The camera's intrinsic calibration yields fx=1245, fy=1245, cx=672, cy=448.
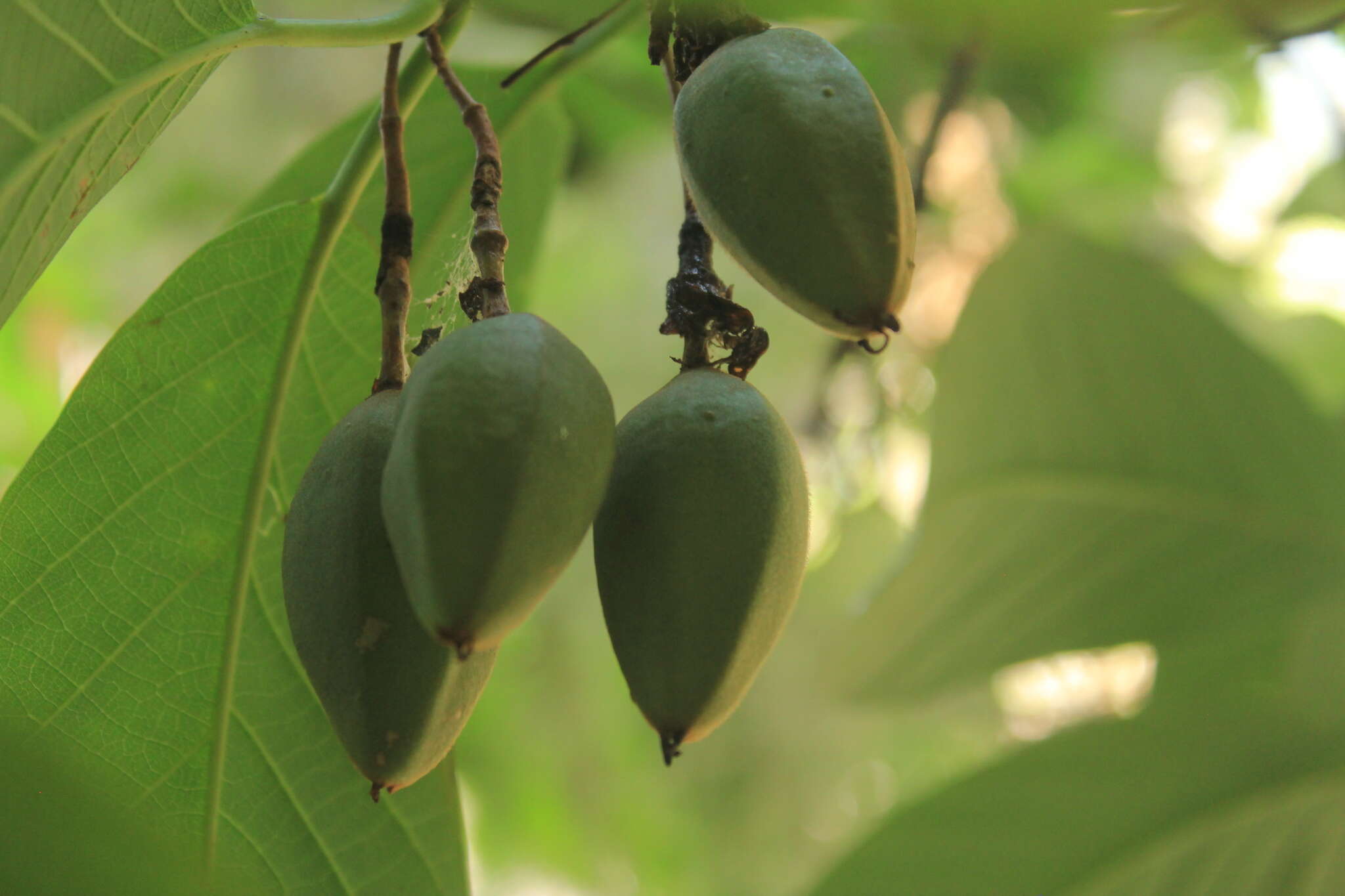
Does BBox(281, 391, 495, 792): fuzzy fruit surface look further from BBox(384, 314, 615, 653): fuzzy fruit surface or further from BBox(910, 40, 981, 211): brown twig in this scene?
BBox(910, 40, 981, 211): brown twig

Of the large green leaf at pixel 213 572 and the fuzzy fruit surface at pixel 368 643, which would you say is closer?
the fuzzy fruit surface at pixel 368 643

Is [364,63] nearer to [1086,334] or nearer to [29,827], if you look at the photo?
[1086,334]

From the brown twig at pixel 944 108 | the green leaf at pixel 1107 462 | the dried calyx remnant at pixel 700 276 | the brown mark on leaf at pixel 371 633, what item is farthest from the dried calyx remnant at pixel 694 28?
the brown twig at pixel 944 108

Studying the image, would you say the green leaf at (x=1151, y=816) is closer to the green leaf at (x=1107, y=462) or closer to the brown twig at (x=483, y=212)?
the green leaf at (x=1107, y=462)

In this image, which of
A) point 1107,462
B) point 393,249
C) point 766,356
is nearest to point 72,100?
point 393,249

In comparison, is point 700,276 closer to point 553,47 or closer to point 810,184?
point 810,184

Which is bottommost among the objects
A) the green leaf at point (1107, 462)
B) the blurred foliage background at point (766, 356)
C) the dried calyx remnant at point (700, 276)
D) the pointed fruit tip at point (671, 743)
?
the blurred foliage background at point (766, 356)

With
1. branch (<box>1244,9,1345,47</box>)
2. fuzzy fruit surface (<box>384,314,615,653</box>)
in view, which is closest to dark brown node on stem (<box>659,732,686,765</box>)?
fuzzy fruit surface (<box>384,314,615,653</box>)

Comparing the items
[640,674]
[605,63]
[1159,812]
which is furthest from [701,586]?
[605,63]

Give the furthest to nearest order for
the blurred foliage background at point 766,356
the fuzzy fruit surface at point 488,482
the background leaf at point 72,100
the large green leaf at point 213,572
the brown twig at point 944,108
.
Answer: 1. the blurred foliage background at point 766,356
2. the brown twig at point 944,108
3. the large green leaf at point 213,572
4. the background leaf at point 72,100
5. the fuzzy fruit surface at point 488,482
